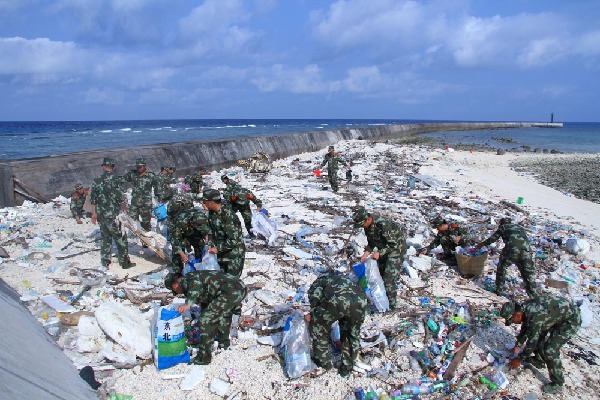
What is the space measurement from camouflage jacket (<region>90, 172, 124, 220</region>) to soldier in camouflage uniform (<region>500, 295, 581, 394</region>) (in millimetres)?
5759

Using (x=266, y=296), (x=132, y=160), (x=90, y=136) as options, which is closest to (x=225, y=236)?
(x=266, y=296)

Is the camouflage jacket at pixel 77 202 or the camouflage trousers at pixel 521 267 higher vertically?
the camouflage jacket at pixel 77 202

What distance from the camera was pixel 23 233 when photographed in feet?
27.3

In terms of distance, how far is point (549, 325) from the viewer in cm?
425

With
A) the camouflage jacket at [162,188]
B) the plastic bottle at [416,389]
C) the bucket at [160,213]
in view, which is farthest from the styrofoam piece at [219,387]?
the camouflage jacket at [162,188]

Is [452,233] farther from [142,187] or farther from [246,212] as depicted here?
[142,187]

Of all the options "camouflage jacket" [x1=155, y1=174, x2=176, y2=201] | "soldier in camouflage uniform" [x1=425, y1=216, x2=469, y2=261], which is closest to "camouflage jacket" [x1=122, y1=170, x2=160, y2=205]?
"camouflage jacket" [x1=155, y1=174, x2=176, y2=201]

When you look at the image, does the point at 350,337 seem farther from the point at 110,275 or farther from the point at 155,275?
the point at 110,275

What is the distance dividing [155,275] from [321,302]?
3319 millimetres

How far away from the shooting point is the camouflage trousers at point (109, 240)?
21.9 feet

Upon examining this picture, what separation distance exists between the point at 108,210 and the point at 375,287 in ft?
14.4

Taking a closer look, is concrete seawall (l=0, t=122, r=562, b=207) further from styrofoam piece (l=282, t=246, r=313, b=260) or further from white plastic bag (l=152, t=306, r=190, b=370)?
white plastic bag (l=152, t=306, r=190, b=370)

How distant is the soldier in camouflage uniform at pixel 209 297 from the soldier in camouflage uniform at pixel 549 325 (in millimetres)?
2880

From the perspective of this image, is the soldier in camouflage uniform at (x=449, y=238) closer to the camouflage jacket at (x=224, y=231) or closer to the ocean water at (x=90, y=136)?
the camouflage jacket at (x=224, y=231)
